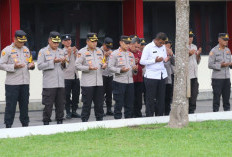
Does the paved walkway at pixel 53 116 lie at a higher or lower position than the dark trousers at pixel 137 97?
lower

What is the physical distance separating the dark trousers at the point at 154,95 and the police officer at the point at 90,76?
1011 millimetres

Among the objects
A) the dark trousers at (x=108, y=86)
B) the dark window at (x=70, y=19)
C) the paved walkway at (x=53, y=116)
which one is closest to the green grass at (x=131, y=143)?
the paved walkway at (x=53, y=116)

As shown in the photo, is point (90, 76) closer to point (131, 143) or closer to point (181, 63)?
point (181, 63)

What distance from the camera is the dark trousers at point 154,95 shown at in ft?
46.0

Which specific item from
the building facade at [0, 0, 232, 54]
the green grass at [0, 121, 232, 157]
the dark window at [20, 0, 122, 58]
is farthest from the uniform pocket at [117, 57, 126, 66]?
the dark window at [20, 0, 122, 58]

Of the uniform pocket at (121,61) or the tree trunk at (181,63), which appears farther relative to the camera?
the uniform pocket at (121,61)

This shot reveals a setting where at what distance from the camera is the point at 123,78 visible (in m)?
14.3

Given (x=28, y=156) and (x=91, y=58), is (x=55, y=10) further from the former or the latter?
(x=28, y=156)

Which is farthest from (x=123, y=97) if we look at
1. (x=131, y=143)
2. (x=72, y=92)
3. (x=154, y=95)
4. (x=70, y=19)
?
(x=70, y=19)

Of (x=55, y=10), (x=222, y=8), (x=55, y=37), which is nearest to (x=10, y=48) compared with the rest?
(x=55, y=37)

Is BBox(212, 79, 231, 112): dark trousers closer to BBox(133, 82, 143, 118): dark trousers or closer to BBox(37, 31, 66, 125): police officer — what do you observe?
BBox(133, 82, 143, 118): dark trousers

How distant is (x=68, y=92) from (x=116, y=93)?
2323mm

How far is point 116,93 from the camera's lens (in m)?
14.3

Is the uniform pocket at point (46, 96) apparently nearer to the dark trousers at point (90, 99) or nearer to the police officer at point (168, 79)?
the dark trousers at point (90, 99)
